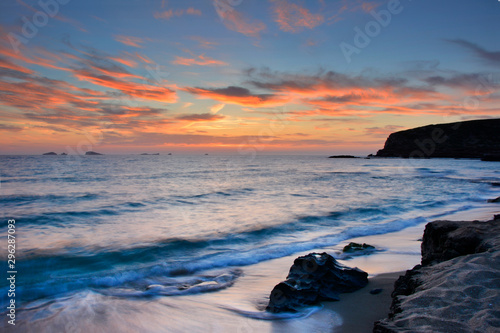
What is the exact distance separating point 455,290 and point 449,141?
126010 mm

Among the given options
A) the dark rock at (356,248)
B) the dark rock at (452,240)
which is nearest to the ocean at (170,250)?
the dark rock at (356,248)

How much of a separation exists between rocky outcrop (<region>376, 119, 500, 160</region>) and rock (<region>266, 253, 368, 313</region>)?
344ft

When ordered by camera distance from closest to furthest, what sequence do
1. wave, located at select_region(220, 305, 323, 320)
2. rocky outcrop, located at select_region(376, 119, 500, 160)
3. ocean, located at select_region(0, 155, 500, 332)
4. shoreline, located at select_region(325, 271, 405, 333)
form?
shoreline, located at select_region(325, 271, 405, 333)
wave, located at select_region(220, 305, 323, 320)
ocean, located at select_region(0, 155, 500, 332)
rocky outcrop, located at select_region(376, 119, 500, 160)

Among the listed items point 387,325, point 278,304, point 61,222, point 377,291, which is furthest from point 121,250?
point 387,325

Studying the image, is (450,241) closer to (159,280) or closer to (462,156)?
(159,280)

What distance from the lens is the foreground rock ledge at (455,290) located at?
2.59 m

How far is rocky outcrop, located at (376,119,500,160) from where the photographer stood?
95.7m

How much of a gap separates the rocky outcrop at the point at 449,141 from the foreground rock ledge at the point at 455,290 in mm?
104290

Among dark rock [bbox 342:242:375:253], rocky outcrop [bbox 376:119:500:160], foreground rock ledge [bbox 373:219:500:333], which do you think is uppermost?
rocky outcrop [bbox 376:119:500:160]

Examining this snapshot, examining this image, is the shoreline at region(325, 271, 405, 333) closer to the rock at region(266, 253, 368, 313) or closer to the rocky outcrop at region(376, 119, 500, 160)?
the rock at region(266, 253, 368, 313)
